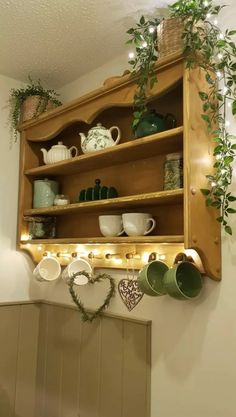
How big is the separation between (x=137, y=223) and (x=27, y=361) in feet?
3.95

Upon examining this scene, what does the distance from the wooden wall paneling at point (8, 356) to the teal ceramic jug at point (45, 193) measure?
63cm

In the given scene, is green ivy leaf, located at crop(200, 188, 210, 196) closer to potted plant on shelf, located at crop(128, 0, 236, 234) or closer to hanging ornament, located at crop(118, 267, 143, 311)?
potted plant on shelf, located at crop(128, 0, 236, 234)

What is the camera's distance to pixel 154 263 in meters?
1.48

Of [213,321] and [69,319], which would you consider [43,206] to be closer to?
[69,319]

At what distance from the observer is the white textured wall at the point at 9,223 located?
2.13 meters

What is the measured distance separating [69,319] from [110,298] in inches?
14.0

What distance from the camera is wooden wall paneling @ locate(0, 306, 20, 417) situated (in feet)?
6.63

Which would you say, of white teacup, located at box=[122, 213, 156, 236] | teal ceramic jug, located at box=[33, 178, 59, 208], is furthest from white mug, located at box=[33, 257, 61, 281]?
white teacup, located at box=[122, 213, 156, 236]

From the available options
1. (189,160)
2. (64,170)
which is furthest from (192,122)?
(64,170)

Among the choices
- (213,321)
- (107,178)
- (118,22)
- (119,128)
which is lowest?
(213,321)

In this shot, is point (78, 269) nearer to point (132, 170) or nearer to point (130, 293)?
point (130, 293)

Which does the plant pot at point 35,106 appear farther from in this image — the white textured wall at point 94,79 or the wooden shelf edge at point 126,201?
the wooden shelf edge at point 126,201

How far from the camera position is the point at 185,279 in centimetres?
141

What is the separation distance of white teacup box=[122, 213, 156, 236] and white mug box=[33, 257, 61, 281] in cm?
62
